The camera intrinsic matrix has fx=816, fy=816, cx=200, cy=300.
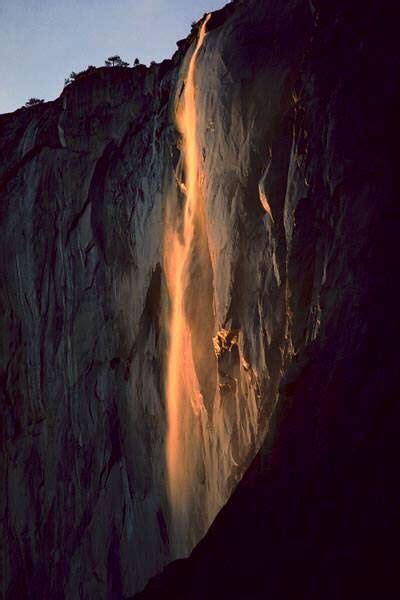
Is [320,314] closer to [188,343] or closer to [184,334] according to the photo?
[188,343]

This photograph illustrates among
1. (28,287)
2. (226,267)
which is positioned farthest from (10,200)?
(226,267)

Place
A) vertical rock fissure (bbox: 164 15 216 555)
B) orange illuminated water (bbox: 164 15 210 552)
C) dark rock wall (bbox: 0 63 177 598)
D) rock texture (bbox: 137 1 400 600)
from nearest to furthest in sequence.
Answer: rock texture (bbox: 137 1 400 600), vertical rock fissure (bbox: 164 15 216 555), orange illuminated water (bbox: 164 15 210 552), dark rock wall (bbox: 0 63 177 598)

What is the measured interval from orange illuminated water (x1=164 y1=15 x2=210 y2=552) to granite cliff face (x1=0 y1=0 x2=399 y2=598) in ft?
0.42

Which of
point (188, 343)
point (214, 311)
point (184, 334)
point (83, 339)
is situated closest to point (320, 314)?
point (214, 311)

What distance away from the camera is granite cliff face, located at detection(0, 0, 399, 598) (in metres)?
7.98

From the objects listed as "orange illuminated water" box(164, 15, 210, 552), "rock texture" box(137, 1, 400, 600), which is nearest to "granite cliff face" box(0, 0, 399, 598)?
"rock texture" box(137, 1, 400, 600)

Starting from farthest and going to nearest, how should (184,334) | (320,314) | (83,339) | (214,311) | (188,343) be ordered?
(83,339), (184,334), (188,343), (214,311), (320,314)

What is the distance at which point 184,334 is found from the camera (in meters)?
15.3

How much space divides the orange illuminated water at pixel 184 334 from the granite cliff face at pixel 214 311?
0.13 meters

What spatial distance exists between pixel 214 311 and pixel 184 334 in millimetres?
1536

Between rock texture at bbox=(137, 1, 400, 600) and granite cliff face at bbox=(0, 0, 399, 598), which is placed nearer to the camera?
rock texture at bbox=(137, 1, 400, 600)

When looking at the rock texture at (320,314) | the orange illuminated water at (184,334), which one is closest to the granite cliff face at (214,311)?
the rock texture at (320,314)

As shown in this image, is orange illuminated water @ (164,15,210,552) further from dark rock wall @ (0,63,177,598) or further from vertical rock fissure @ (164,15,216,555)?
dark rock wall @ (0,63,177,598)

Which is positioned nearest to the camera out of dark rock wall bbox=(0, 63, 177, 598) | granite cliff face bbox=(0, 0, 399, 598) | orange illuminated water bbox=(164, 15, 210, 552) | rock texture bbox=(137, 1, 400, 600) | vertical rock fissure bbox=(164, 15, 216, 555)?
rock texture bbox=(137, 1, 400, 600)
